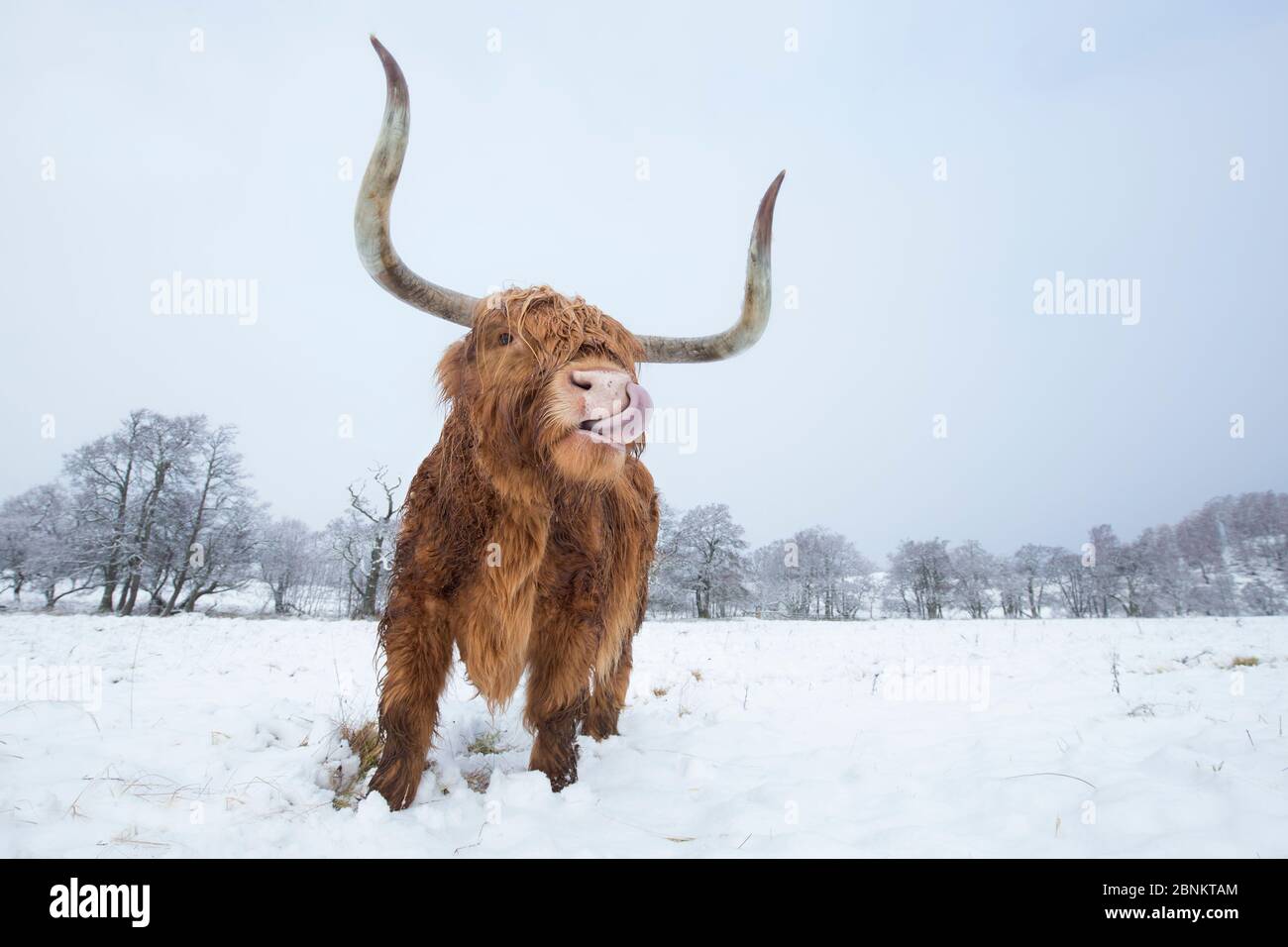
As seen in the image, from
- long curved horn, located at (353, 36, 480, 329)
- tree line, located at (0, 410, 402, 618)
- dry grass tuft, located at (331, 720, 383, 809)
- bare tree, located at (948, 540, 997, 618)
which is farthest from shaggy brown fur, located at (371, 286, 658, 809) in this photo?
bare tree, located at (948, 540, 997, 618)

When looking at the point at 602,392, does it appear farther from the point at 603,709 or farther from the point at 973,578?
the point at 973,578

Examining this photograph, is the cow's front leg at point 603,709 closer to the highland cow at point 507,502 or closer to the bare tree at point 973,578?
the highland cow at point 507,502

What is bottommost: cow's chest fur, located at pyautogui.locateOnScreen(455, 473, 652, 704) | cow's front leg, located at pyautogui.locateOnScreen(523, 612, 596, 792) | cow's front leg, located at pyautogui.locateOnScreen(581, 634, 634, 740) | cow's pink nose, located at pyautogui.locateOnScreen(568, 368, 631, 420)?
cow's front leg, located at pyautogui.locateOnScreen(581, 634, 634, 740)

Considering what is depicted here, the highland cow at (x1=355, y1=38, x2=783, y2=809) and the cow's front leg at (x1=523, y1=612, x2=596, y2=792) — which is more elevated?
the highland cow at (x1=355, y1=38, x2=783, y2=809)

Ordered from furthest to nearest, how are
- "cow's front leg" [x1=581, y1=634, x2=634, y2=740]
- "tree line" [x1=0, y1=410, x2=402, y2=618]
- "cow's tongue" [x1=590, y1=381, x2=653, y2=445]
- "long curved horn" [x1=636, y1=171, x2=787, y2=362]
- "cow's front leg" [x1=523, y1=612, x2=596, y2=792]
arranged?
"tree line" [x1=0, y1=410, x2=402, y2=618] < "cow's front leg" [x1=581, y1=634, x2=634, y2=740] < "long curved horn" [x1=636, y1=171, x2=787, y2=362] < "cow's front leg" [x1=523, y1=612, x2=596, y2=792] < "cow's tongue" [x1=590, y1=381, x2=653, y2=445]

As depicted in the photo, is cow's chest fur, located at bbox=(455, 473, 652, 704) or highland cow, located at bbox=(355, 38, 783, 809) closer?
highland cow, located at bbox=(355, 38, 783, 809)

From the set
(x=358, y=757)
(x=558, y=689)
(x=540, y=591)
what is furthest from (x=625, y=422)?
(x=358, y=757)

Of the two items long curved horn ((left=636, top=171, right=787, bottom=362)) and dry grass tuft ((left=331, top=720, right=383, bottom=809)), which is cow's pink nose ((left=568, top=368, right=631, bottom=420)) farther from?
dry grass tuft ((left=331, top=720, right=383, bottom=809))

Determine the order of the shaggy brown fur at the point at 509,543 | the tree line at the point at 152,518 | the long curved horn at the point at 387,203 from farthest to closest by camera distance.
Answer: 1. the tree line at the point at 152,518
2. the shaggy brown fur at the point at 509,543
3. the long curved horn at the point at 387,203

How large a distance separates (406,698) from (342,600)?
198 feet

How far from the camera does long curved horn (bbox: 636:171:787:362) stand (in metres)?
3.07

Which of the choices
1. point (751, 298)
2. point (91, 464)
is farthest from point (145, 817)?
point (91, 464)

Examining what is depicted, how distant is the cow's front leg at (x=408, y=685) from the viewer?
2520 millimetres

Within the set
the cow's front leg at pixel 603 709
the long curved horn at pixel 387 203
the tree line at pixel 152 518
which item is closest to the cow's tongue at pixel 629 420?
the long curved horn at pixel 387 203
